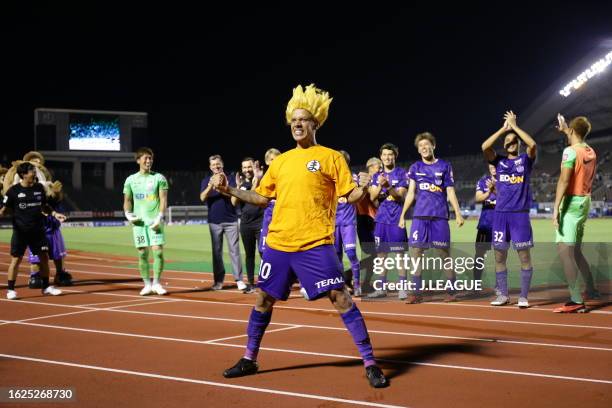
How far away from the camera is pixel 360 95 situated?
78438 mm

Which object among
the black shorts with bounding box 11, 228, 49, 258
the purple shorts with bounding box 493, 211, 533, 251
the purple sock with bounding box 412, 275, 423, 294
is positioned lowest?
the purple sock with bounding box 412, 275, 423, 294

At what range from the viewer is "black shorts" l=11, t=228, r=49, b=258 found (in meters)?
10.8

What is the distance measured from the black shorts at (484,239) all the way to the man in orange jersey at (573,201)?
7.99 feet

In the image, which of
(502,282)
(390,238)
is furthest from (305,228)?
(390,238)

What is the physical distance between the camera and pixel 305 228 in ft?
18.0

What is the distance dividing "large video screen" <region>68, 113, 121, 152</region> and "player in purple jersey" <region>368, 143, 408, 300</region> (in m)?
58.0

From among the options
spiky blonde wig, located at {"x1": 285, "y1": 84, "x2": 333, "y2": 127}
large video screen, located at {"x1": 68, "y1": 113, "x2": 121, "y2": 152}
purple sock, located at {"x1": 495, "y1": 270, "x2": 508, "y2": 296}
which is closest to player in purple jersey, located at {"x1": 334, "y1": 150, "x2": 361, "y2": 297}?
purple sock, located at {"x1": 495, "y1": 270, "x2": 508, "y2": 296}

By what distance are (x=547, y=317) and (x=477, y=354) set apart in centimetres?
248

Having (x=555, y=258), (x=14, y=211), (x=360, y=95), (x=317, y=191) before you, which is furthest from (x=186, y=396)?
(x=360, y=95)

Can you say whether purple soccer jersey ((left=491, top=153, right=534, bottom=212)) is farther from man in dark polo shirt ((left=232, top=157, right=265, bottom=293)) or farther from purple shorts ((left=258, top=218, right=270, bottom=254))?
man in dark polo shirt ((left=232, top=157, right=265, bottom=293))

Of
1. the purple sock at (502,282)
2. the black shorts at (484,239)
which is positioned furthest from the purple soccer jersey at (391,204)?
the purple sock at (502,282)

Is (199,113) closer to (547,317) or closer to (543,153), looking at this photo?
(543,153)

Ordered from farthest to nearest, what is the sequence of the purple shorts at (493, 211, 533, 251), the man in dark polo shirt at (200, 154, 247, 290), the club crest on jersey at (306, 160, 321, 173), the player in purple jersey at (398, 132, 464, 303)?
the man in dark polo shirt at (200, 154, 247, 290), the player in purple jersey at (398, 132, 464, 303), the purple shorts at (493, 211, 533, 251), the club crest on jersey at (306, 160, 321, 173)

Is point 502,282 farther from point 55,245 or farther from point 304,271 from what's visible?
point 55,245
